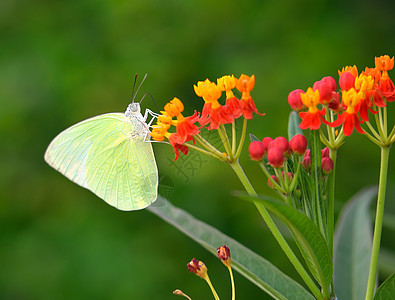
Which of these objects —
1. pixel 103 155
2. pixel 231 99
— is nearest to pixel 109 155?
Result: pixel 103 155

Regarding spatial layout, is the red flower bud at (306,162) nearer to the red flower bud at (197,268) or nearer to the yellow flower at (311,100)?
the yellow flower at (311,100)

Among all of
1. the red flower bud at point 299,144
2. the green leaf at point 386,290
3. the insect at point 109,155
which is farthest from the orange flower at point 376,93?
the insect at point 109,155

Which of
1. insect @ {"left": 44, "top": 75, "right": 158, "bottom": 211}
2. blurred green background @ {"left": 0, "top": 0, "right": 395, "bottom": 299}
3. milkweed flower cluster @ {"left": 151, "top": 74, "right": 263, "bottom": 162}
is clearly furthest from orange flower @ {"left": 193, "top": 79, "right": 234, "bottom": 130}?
blurred green background @ {"left": 0, "top": 0, "right": 395, "bottom": 299}

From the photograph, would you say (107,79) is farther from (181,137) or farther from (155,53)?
(181,137)

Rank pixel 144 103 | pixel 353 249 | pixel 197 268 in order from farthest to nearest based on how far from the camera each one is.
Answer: pixel 144 103, pixel 353 249, pixel 197 268

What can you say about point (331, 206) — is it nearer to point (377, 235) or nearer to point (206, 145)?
point (377, 235)

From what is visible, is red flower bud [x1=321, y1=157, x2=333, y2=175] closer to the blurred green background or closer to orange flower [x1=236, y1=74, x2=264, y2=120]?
orange flower [x1=236, y1=74, x2=264, y2=120]

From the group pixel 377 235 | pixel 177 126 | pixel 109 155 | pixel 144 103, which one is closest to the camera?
pixel 377 235
